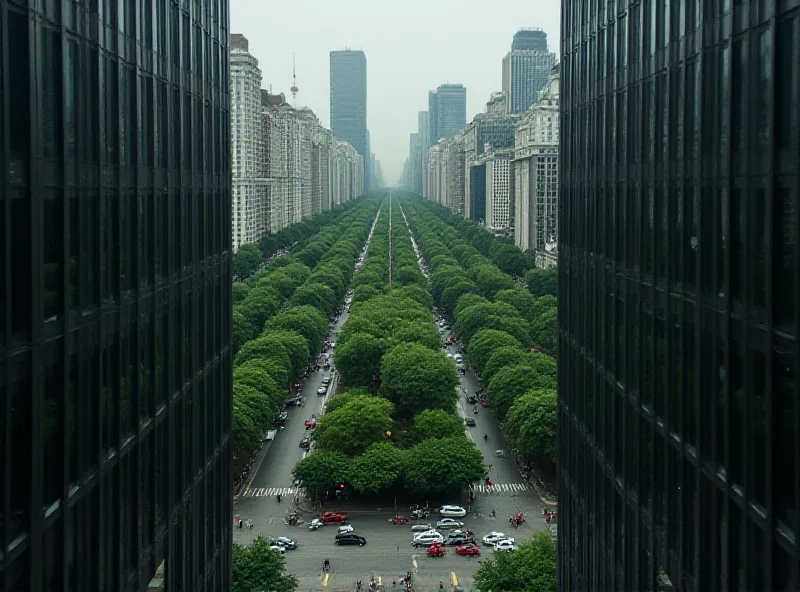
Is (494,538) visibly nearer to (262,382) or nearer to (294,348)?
(262,382)

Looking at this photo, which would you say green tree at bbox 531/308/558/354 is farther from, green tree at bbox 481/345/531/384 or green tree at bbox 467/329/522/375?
green tree at bbox 481/345/531/384

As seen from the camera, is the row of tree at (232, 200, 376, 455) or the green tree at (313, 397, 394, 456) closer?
the green tree at (313, 397, 394, 456)

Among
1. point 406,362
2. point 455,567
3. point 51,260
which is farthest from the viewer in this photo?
point 406,362

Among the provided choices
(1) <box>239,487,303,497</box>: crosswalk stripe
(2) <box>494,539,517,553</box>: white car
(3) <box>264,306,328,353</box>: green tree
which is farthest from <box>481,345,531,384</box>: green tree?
(2) <box>494,539,517,553</box>: white car

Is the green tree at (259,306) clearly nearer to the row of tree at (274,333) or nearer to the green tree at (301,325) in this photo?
the row of tree at (274,333)

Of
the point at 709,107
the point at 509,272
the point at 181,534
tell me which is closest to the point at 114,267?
the point at 181,534

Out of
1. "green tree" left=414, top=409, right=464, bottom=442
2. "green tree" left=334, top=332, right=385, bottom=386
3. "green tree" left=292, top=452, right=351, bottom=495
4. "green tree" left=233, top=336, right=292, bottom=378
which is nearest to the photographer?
"green tree" left=292, top=452, right=351, bottom=495

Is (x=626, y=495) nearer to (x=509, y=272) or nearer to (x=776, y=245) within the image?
(x=776, y=245)
